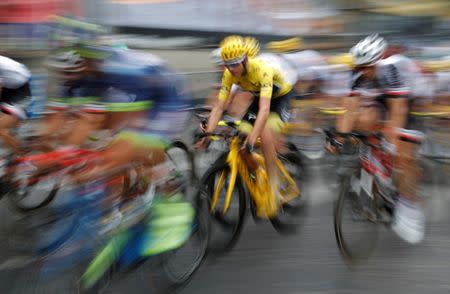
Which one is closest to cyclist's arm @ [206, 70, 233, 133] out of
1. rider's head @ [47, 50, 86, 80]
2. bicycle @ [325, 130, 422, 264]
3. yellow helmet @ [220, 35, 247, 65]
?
yellow helmet @ [220, 35, 247, 65]

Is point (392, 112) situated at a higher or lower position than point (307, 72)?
higher

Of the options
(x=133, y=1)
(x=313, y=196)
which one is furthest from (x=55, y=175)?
(x=133, y=1)

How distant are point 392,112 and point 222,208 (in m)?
1.67

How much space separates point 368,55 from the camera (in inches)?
214

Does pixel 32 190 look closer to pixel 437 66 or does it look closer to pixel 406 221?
pixel 406 221

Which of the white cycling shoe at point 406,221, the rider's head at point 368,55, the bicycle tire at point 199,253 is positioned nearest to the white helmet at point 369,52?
the rider's head at point 368,55

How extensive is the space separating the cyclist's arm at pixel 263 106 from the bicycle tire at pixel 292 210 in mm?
848

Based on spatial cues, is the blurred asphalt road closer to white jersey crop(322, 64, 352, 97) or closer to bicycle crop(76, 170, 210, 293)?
bicycle crop(76, 170, 210, 293)

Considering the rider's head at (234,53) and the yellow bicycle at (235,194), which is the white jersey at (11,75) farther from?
the rider's head at (234,53)

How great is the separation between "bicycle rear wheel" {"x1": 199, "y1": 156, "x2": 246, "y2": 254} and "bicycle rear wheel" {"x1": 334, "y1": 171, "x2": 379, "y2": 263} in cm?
82

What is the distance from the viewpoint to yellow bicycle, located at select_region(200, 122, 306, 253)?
16.8 ft

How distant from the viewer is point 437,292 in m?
4.58

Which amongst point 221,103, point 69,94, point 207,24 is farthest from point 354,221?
point 207,24

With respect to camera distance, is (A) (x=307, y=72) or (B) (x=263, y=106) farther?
(A) (x=307, y=72)
